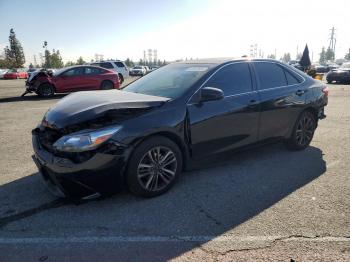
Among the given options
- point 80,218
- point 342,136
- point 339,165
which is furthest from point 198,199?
point 342,136

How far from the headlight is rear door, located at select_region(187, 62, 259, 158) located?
1175 millimetres

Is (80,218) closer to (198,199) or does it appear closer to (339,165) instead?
(198,199)

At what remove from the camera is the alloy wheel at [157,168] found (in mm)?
3855

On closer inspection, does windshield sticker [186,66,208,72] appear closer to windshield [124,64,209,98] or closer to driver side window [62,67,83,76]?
windshield [124,64,209,98]

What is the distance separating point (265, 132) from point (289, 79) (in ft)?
3.75

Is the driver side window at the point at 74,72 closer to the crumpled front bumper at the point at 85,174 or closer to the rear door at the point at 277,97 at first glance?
the rear door at the point at 277,97

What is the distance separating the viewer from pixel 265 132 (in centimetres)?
520

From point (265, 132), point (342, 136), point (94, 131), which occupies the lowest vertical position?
point (342, 136)

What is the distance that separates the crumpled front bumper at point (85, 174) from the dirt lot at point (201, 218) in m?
0.25

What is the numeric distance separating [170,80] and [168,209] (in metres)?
1.92

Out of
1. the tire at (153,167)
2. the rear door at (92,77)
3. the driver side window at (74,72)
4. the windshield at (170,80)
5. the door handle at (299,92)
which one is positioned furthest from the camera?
the rear door at (92,77)

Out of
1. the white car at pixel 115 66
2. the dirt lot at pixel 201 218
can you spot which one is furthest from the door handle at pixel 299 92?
the white car at pixel 115 66

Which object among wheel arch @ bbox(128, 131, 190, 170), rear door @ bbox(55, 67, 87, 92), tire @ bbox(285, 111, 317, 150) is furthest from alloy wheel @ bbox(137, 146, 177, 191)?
rear door @ bbox(55, 67, 87, 92)

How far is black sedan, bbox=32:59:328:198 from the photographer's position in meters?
3.53
